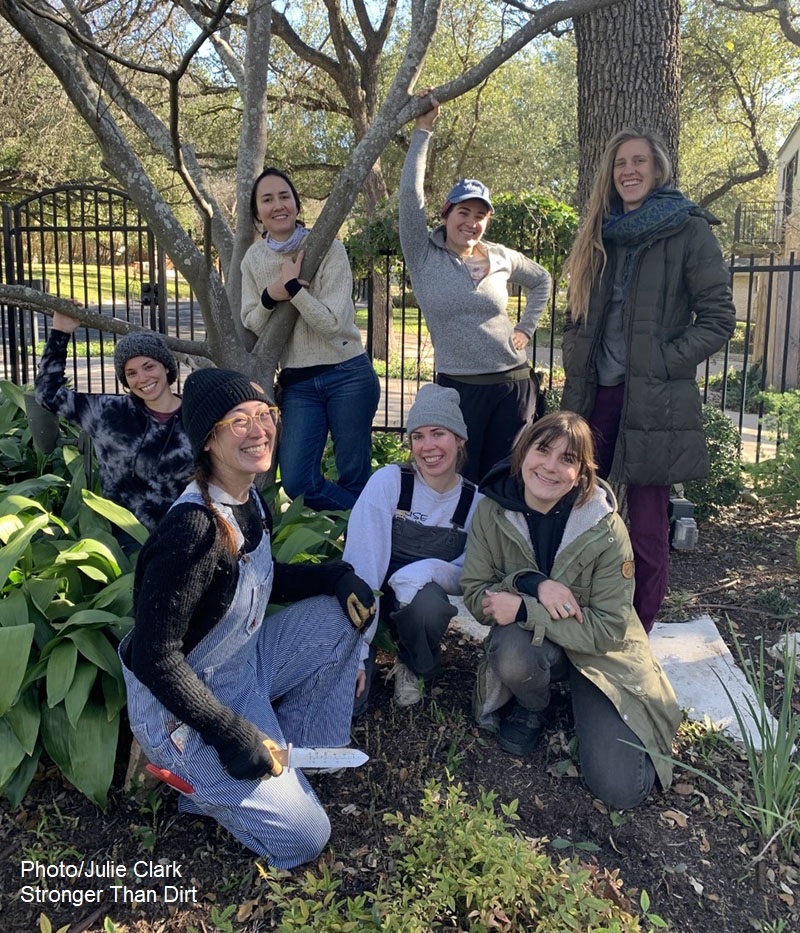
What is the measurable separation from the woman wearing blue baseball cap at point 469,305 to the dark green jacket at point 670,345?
24.6 inches

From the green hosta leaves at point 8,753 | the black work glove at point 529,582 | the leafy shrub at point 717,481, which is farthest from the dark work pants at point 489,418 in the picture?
the green hosta leaves at point 8,753

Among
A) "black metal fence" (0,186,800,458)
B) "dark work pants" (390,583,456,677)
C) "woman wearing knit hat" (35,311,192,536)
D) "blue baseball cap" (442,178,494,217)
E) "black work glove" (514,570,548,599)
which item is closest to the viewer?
"black work glove" (514,570,548,599)

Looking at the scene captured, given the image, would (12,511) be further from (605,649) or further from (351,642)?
(605,649)

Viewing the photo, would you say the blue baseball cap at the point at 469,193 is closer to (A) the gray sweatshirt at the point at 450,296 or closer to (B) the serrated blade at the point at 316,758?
(A) the gray sweatshirt at the point at 450,296

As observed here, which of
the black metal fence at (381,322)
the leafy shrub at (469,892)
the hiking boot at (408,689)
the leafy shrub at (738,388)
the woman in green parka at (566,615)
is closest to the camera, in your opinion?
the leafy shrub at (469,892)

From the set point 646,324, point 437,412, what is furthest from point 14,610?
point 646,324

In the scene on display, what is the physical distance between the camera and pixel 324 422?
4141 mm

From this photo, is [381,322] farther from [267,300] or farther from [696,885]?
[696,885]

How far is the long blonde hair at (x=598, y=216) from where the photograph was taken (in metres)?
3.34

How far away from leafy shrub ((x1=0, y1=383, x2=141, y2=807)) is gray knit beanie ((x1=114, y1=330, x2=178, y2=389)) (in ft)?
1.85

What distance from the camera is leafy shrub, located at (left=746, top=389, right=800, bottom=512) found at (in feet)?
17.1

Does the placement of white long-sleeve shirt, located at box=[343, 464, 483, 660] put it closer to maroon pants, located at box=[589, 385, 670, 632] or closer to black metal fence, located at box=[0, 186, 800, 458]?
maroon pants, located at box=[589, 385, 670, 632]

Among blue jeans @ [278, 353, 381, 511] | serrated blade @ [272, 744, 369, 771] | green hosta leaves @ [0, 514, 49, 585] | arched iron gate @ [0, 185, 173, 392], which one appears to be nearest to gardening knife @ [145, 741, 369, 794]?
serrated blade @ [272, 744, 369, 771]

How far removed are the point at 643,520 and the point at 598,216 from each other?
125 centimetres
